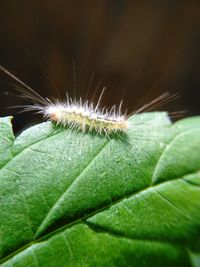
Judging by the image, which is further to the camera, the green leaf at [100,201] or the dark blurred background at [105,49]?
the dark blurred background at [105,49]

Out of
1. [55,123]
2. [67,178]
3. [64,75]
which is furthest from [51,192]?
[64,75]

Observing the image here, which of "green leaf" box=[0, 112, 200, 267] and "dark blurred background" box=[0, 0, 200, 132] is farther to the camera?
"dark blurred background" box=[0, 0, 200, 132]

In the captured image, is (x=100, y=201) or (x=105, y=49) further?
(x=105, y=49)

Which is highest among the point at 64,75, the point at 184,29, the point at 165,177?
the point at 184,29

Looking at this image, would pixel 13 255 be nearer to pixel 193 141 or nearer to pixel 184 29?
pixel 193 141
